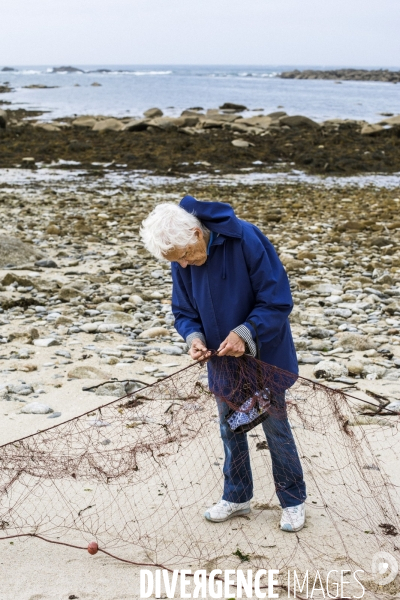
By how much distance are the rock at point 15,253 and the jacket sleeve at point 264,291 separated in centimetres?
583

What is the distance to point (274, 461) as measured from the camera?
3.25 meters

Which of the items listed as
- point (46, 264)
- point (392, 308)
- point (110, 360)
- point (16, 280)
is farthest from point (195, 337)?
point (46, 264)

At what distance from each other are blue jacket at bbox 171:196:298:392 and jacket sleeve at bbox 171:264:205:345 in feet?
0.03

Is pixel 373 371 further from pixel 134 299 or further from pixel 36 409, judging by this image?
pixel 134 299

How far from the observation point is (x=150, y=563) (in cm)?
308

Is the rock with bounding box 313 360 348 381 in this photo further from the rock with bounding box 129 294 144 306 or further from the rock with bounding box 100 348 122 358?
the rock with bounding box 129 294 144 306

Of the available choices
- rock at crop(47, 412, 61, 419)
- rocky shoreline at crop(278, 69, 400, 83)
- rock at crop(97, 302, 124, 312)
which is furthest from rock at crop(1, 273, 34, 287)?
rocky shoreline at crop(278, 69, 400, 83)

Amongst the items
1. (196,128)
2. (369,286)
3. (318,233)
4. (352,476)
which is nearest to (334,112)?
(196,128)

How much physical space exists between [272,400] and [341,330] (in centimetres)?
321

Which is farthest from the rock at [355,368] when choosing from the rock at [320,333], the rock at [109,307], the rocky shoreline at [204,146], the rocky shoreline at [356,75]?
the rocky shoreline at [356,75]

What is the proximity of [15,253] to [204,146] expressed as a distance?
45.0ft

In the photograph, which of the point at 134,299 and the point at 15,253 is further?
the point at 15,253

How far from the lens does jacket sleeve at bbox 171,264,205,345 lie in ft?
10.4

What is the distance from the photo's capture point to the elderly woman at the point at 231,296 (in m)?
2.91
